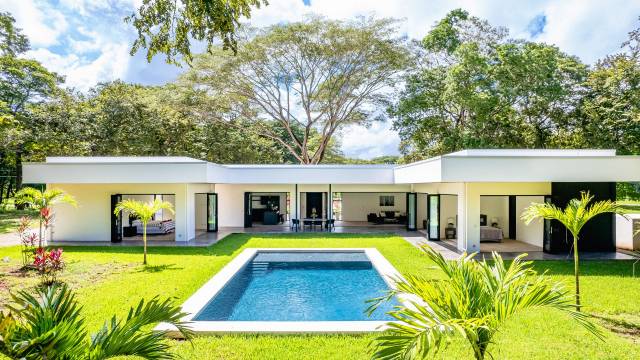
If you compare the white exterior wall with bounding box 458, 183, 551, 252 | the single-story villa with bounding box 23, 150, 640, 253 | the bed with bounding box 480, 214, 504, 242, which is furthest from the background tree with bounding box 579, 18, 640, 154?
the white exterior wall with bounding box 458, 183, 551, 252

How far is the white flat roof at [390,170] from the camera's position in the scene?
38.5ft

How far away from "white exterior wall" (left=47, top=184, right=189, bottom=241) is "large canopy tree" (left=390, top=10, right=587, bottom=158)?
14892 mm

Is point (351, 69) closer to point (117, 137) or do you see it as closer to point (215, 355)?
point (117, 137)

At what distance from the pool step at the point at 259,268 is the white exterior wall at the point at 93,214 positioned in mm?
5076

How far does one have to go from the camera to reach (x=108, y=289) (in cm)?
882

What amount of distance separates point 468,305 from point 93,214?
1656cm

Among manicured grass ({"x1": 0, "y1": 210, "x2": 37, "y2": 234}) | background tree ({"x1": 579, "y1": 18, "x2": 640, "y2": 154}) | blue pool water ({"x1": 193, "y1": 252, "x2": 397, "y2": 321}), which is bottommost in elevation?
blue pool water ({"x1": 193, "y1": 252, "x2": 397, "y2": 321})

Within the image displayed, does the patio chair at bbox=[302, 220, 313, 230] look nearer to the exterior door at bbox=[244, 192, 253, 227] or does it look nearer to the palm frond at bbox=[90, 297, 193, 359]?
the exterior door at bbox=[244, 192, 253, 227]

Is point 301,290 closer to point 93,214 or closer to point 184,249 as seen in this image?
point 184,249

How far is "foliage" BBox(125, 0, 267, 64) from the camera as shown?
589 cm

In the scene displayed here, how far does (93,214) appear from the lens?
52.2 feet

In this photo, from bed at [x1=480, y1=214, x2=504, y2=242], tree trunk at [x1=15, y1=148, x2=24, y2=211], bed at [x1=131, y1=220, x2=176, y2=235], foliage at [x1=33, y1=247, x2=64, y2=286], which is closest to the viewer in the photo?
foliage at [x1=33, y1=247, x2=64, y2=286]

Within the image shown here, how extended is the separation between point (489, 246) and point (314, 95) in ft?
50.2

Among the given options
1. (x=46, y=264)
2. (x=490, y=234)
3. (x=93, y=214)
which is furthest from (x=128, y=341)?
(x=490, y=234)
